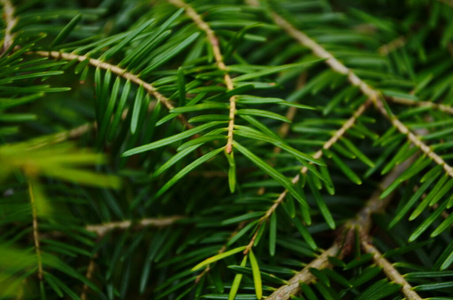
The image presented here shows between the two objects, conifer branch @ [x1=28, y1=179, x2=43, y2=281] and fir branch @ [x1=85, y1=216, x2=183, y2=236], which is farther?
fir branch @ [x1=85, y1=216, x2=183, y2=236]

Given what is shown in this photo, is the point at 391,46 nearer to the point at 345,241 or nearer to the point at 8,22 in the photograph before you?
the point at 345,241

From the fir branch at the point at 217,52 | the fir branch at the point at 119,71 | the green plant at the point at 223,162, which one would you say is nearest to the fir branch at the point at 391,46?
the green plant at the point at 223,162

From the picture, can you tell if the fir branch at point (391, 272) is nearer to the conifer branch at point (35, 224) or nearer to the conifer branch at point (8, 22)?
the conifer branch at point (35, 224)

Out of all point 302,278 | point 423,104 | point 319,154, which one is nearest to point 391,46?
point 423,104

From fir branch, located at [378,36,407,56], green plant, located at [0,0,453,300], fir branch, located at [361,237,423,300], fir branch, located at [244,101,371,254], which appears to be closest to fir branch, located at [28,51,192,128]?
green plant, located at [0,0,453,300]

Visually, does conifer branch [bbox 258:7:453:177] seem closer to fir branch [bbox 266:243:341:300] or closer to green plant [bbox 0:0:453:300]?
green plant [bbox 0:0:453:300]
